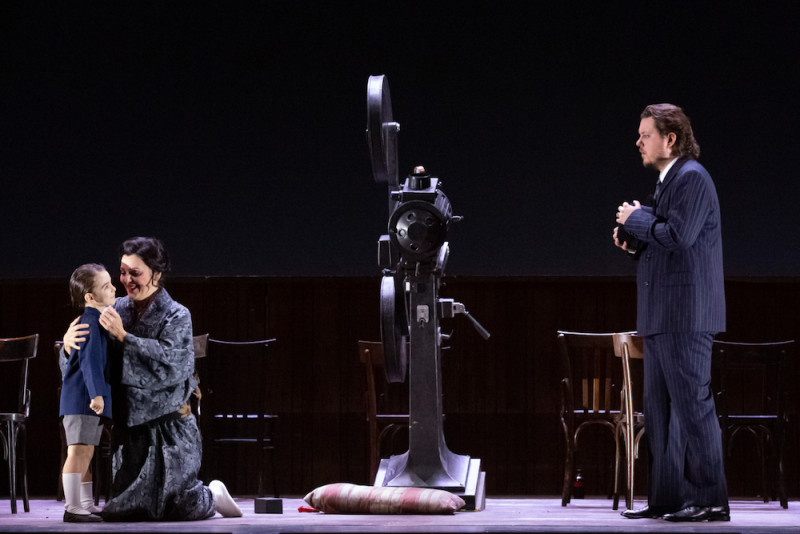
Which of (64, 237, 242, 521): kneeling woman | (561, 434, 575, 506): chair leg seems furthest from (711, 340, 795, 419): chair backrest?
(64, 237, 242, 521): kneeling woman

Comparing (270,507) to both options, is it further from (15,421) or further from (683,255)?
(683,255)

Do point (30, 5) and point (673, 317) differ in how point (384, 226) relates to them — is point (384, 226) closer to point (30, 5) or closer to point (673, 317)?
point (30, 5)

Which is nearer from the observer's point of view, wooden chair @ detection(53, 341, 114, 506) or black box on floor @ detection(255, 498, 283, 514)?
black box on floor @ detection(255, 498, 283, 514)

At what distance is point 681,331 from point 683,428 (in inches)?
13.5

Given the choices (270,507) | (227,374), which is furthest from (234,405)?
(270,507)

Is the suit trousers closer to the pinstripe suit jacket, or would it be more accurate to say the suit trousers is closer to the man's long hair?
the pinstripe suit jacket

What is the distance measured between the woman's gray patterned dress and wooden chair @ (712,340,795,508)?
→ 2498 millimetres

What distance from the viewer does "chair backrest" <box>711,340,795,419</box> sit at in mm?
5180

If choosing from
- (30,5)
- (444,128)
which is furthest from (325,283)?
(30,5)

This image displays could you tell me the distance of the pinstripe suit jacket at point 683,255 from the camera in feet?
12.6

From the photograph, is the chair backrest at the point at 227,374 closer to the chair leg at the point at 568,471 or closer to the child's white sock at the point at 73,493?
the chair leg at the point at 568,471

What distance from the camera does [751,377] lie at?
20.8 feet

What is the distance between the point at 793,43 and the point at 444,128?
2.24m

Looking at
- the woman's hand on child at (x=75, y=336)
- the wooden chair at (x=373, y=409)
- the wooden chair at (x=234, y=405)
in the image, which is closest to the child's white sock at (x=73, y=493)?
the woman's hand on child at (x=75, y=336)
